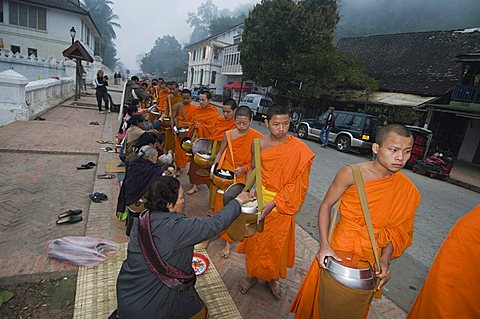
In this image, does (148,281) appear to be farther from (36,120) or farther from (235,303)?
(36,120)

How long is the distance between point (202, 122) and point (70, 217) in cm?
275

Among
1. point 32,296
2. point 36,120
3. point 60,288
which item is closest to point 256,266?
point 60,288

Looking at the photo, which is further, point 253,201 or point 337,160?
point 337,160

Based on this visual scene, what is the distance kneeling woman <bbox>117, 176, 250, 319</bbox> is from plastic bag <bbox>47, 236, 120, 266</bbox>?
1477 mm

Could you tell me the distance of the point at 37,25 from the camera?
24.9m

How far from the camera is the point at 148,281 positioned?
177cm

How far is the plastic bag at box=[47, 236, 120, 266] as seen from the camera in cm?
309

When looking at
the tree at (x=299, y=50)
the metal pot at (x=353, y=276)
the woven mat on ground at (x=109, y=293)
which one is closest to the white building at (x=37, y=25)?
the tree at (x=299, y=50)

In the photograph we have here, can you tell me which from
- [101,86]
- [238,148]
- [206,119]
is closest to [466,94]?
[206,119]

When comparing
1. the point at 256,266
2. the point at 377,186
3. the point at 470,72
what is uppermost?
the point at 470,72

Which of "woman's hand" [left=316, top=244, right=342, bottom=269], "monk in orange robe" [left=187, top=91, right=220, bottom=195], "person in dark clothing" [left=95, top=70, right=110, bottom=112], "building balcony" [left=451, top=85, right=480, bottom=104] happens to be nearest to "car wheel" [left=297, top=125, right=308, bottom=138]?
"building balcony" [left=451, top=85, right=480, bottom=104]

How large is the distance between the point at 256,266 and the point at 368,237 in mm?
1219

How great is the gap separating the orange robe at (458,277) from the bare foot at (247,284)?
67.2 inches

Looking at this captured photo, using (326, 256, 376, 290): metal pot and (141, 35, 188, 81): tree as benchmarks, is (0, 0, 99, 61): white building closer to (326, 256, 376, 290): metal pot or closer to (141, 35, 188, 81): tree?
(326, 256, 376, 290): metal pot
